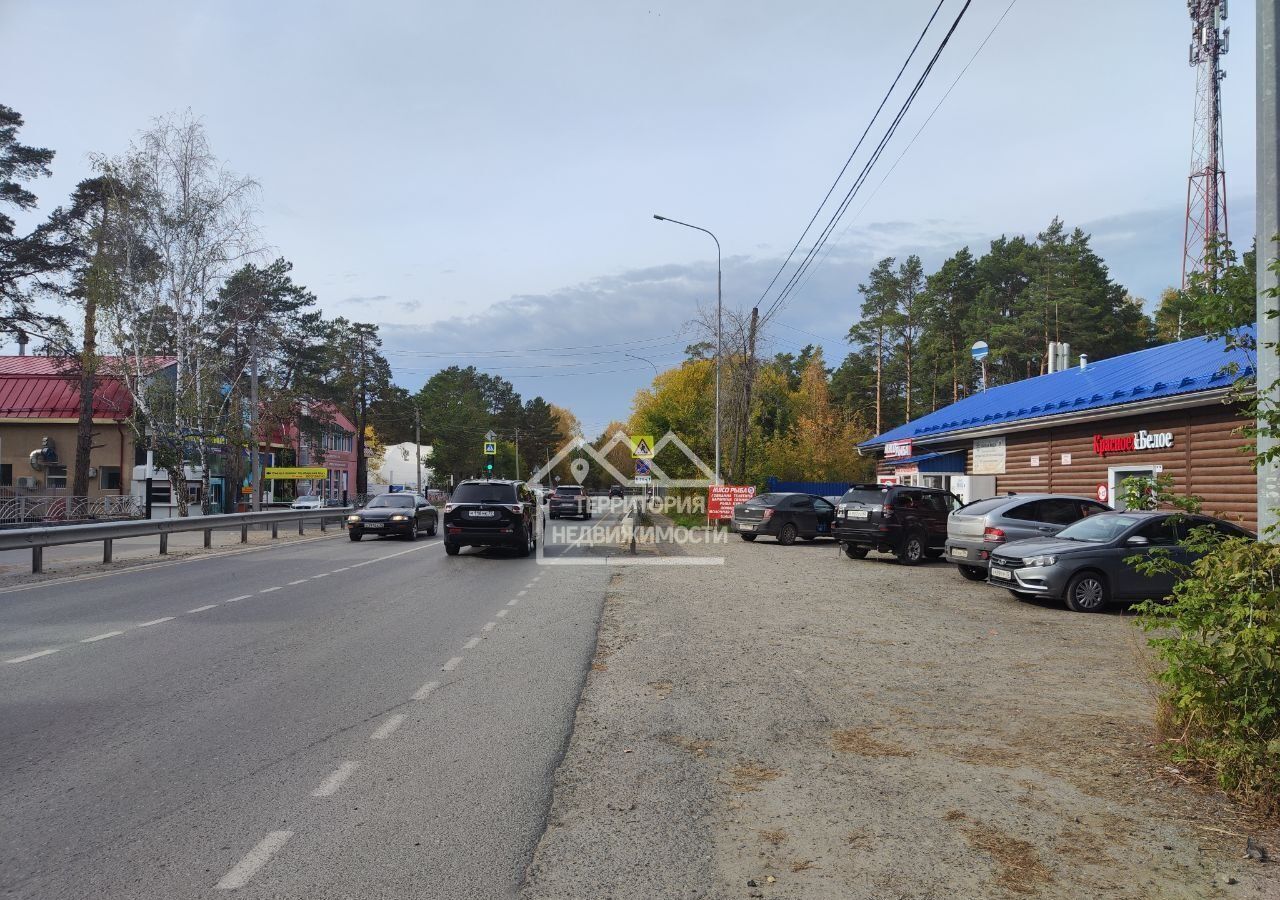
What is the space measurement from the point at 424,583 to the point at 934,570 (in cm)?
1065

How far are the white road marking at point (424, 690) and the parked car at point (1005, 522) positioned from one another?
11.3 metres

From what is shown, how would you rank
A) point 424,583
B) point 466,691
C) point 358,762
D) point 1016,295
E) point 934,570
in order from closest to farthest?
point 358,762
point 466,691
point 424,583
point 934,570
point 1016,295

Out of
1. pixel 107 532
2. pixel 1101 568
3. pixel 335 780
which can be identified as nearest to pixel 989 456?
pixel 1101 568

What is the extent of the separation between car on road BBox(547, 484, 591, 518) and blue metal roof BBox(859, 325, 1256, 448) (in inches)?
735

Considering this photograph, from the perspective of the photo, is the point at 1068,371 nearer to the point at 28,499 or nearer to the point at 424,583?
the point at 424,583

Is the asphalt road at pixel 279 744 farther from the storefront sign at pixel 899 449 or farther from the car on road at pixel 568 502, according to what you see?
the car on road at pixel 568 502

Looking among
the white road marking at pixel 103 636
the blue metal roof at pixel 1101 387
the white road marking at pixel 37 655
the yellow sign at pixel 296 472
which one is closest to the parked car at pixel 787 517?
the blue metal roof at pixel 1101 387

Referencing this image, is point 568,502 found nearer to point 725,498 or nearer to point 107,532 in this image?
point 725,498

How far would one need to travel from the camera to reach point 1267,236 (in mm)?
5527

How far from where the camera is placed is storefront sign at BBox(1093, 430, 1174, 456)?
1748 centimetres

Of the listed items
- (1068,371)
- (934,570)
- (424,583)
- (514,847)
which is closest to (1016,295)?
(1068,371)

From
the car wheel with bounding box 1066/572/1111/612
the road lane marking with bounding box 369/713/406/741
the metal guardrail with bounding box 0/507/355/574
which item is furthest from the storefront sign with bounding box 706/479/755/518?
the road lane marking with bounding box 369/713/406/741

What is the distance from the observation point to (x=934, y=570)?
60.4 feet

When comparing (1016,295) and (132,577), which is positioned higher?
(1016,295)
